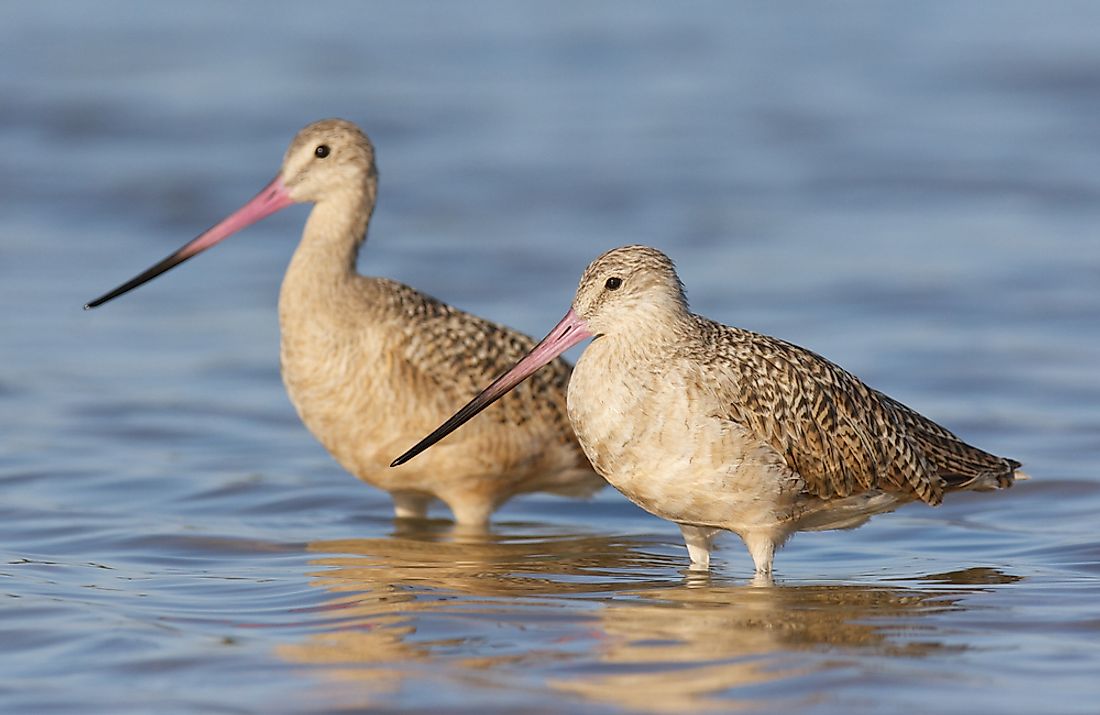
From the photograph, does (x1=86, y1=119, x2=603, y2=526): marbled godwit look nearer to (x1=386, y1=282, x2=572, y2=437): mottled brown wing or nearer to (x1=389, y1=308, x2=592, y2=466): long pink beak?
(x1=386, y1=282, x2=572, y2=437): mottled brown wing

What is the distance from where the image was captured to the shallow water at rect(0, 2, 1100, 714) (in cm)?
604

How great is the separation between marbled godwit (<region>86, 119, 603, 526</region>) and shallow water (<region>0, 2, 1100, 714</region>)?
0.99 ft

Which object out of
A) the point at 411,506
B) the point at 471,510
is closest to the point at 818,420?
the point at 471,510

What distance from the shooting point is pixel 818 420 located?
727 centimetres

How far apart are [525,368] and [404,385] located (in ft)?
4.10

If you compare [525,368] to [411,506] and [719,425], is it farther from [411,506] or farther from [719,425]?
[411,506]

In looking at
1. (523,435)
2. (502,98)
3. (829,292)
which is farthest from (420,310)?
(502,98)

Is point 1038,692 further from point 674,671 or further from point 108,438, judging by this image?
point 108,438

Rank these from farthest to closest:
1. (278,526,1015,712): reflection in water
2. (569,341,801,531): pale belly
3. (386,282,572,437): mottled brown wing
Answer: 1. (386,282,572,437): mottled brown wing
2. (569,341,801,531): pale belly
3. (278,526,1015,712): reflection in water

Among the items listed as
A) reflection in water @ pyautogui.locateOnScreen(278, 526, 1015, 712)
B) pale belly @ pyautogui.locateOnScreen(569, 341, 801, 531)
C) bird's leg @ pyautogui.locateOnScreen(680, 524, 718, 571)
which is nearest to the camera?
reflection in water @ pyautogui.locateOnScreen(278, 526, 1015, 712)

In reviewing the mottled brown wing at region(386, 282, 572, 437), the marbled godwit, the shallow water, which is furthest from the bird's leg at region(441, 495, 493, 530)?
the mottled brown wing at region(386, 282, 572, 437)

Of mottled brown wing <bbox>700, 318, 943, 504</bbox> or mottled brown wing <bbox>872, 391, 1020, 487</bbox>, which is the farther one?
mottled brown wing <bbox>872, 391, 1020, 487</bbox>

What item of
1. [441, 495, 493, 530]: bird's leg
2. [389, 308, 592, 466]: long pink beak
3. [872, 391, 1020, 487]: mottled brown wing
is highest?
[389, 308, 592, 466]: long pink beak

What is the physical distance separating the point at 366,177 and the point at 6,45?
581 inches
